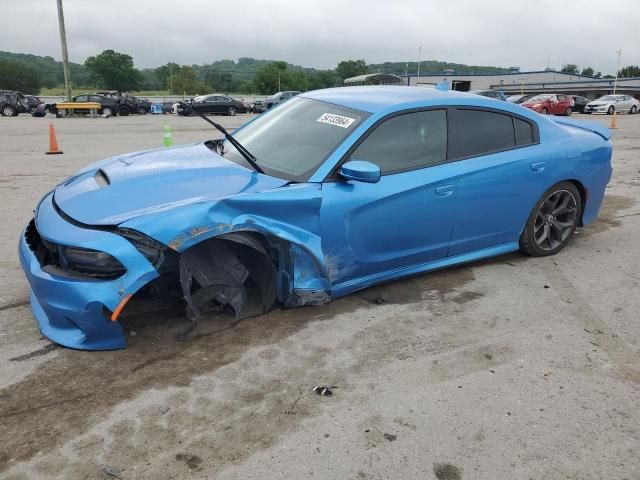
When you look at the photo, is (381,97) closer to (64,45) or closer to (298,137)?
(298,137)

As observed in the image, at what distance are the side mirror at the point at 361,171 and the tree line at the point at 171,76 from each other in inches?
3234

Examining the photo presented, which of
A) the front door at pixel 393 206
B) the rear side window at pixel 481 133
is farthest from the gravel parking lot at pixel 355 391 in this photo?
the rear side window at pixel 481 133

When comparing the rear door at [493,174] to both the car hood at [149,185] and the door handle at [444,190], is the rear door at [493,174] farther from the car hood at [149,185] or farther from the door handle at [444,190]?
the car hood at [149,185]

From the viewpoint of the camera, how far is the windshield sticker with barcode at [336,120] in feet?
12.0

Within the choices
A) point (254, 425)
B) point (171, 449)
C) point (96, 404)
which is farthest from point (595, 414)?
point (96, 404)

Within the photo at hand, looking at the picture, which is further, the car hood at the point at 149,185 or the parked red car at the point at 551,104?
the parked red car at the point at 551,104

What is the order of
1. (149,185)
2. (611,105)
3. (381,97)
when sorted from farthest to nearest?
(611,105) → (381,97) → (149,185)

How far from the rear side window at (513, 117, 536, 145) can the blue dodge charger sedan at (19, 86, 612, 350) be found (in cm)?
1

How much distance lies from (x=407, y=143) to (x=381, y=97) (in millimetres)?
469

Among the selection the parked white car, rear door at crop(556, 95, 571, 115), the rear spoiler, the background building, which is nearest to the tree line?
the background building

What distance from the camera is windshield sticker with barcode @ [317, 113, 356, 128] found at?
3650 millimetres

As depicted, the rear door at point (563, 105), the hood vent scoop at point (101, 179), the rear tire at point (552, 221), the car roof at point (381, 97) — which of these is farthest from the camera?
the rear door at point (563, 105)

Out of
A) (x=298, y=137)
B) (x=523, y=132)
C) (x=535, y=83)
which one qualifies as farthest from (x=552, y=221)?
(x=535, y=83)

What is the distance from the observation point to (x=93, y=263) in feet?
9.15
